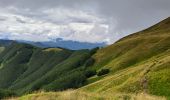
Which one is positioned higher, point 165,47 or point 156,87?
point 165,47

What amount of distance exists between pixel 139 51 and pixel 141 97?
173 metres

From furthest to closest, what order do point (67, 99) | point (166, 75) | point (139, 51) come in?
point (139, 51) < point (166, 75) < point (67, 99)

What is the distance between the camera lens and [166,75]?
7188 cm

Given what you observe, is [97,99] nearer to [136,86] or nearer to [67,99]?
[67,99]

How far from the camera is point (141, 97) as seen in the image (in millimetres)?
23938

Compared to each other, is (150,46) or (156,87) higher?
(150,46)

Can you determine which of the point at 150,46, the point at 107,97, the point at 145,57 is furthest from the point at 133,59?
the point at 107,97

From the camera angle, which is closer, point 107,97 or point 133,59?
point 107,97

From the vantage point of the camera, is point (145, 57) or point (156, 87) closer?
point (156, 87)

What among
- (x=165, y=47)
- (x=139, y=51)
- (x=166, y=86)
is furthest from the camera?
(x=139, y=51)

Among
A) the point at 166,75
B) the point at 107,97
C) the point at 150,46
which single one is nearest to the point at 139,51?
the point at 150,46

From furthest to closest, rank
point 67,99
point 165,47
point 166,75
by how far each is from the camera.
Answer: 1. point 165,47
2. point 166,75
3. point 67,99

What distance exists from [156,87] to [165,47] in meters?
119

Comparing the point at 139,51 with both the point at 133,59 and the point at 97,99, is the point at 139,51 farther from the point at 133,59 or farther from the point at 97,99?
the point at 97,99
